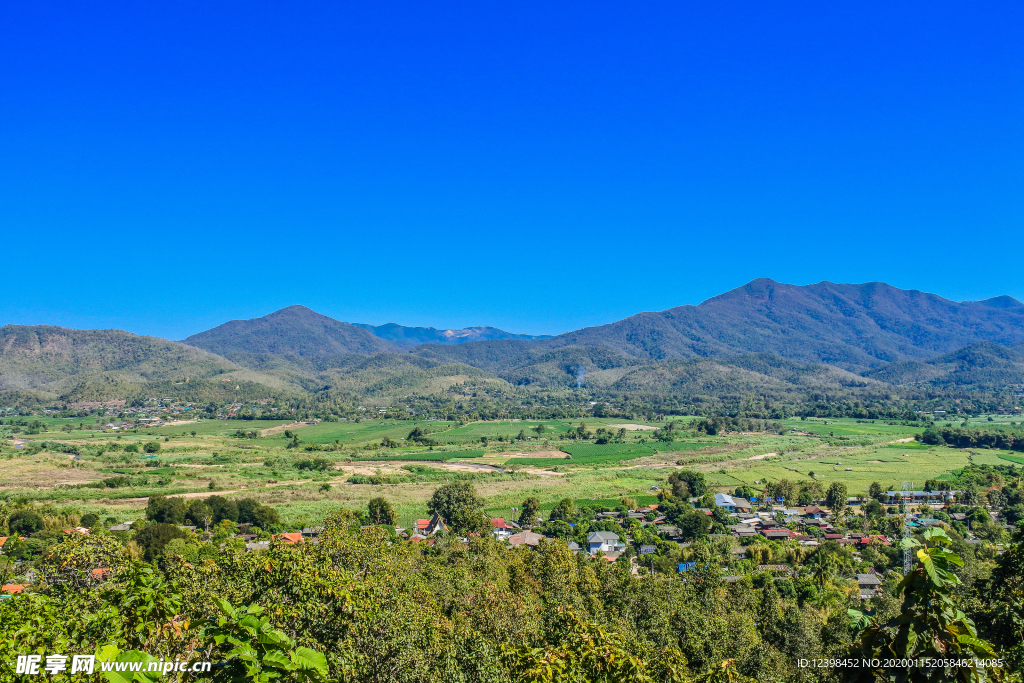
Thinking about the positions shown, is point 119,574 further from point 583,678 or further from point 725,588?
point 725,588

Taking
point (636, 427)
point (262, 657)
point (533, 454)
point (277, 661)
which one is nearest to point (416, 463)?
point (533, 454)

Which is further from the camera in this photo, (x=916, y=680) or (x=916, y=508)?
(x=916, y=508)

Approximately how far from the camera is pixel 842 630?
21.3 meters

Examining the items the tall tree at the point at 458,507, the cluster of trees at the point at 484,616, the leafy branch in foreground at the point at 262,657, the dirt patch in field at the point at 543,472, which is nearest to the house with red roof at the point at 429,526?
the tall tree at the point at 458,507

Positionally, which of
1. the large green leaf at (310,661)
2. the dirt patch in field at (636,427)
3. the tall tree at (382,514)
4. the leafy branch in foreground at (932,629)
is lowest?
the tall tree at (382,514)

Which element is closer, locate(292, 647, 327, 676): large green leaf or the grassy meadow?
locate(292, 647, 327, 676): large green leaf

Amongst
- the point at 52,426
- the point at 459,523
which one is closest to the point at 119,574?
the point at 459,523

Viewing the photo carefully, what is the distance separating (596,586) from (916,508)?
41.7 meters

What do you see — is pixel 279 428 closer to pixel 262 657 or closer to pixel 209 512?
pixel 209 512

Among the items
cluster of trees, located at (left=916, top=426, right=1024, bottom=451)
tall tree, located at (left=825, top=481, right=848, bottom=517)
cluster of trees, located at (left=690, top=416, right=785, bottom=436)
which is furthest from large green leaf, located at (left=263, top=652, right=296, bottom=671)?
cluster of trees, located at (left=690, top=416, right=785, bottom=436)

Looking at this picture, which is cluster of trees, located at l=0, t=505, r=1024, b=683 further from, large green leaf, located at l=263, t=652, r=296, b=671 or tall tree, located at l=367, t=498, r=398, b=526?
tall tree, located at l=367, t=498, r=398, b=526

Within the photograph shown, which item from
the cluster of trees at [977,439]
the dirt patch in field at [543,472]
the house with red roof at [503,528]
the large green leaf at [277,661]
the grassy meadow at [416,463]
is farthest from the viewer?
the cluster of trees at [977,439]

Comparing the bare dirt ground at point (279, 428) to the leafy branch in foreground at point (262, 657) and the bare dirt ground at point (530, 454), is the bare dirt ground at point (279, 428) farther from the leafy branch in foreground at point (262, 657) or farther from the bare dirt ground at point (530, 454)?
the leafy branch in foreground at point (262, 657)

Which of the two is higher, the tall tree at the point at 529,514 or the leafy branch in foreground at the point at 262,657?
the leafy branch in foreground at the point at 262,657
